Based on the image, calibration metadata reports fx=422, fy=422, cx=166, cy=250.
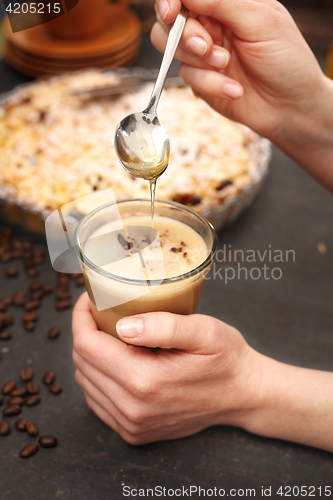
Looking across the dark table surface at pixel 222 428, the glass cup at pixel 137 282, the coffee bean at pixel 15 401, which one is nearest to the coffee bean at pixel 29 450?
the dark table surface at pixel 222 428

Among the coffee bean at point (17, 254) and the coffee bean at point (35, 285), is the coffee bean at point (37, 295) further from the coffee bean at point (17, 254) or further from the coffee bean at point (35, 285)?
the coffee bean at point (17, 254)

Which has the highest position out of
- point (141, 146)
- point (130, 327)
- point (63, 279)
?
point (141, 146)

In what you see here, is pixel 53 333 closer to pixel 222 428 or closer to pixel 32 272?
pixel 32 272

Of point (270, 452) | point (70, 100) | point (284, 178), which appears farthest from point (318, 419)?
point (70, 100)

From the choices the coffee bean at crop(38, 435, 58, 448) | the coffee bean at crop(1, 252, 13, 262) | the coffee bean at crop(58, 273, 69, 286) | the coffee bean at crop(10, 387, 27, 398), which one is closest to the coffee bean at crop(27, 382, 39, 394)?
the coffee bean at crop(10, 387, 27, 398)

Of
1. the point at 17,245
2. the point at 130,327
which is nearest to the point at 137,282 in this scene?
the point at 130,327

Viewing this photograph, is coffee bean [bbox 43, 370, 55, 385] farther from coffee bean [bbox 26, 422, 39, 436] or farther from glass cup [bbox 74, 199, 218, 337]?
glass cup [bbox 74, 199, 218, 337]
